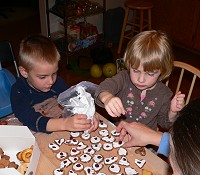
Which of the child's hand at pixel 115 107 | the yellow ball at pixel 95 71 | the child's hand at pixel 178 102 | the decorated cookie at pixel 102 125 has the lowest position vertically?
the yellow ball at pixel 95 71

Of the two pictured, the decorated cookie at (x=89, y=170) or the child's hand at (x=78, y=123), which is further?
the child's hand at (x=78, y=123)

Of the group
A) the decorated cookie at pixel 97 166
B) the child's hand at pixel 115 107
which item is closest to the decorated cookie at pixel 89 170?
the decorated cookie at pixel 97 166

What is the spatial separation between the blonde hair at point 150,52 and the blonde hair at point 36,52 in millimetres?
353

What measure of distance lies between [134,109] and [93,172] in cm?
50

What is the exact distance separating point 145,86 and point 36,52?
1.70 ft

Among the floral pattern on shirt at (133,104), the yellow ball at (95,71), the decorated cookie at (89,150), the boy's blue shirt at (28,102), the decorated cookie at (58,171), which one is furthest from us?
the yellow ball at (95,71)

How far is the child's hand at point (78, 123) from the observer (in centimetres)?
122

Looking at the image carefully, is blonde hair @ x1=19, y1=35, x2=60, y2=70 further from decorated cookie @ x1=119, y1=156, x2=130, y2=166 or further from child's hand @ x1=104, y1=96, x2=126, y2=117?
decorated cookie @ x1=119, y1=156, x2=130, y2=166

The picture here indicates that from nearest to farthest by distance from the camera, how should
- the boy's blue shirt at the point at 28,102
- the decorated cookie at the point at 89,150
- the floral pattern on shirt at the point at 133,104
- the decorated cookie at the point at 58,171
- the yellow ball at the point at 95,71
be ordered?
the decorated cookie at the point at 58,171 < the decorated cookie at the point at 89,150 < the boy's blue shirt at the point at 28,102 < the floral pattern on shirt at the point at 133,104 < the yellow ball at the point at 95,71

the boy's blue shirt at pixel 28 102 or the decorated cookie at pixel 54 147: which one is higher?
the boy's blue shirt at pixel 28 102

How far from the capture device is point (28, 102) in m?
1.38

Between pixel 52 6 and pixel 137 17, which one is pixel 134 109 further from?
pixel 137 17

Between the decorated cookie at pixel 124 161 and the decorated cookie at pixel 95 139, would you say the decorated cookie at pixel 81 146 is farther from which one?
the decorated cookie at pixel 124 161

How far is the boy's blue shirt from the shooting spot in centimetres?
129
